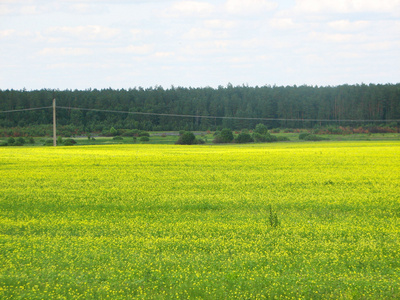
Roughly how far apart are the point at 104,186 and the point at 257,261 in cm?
1195

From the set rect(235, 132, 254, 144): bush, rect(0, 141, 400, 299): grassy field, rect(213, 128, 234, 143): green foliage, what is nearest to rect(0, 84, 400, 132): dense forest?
rect(235, 132, 254, 144): bush

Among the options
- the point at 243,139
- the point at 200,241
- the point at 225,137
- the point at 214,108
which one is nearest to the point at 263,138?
the point at 243,139

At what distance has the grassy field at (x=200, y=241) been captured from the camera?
762cm

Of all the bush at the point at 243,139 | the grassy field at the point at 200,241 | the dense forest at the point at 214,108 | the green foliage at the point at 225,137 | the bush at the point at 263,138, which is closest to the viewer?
the grassy field at the point at 200,241

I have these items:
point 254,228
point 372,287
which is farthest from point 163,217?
point 372,287

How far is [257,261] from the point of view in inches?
344

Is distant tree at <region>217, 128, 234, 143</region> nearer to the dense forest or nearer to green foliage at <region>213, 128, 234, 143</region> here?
green foliage at <region>213, 128, 234, 143</region>

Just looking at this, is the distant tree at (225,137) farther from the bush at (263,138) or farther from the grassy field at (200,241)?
Answer: the grassy field at (200,241)

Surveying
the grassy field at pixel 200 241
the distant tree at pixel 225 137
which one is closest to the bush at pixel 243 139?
the distant tree at pixel 225 137

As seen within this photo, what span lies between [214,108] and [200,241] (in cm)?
16625

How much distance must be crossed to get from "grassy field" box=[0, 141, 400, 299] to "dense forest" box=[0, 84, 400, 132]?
120877 millimetres

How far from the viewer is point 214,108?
175125 millimetres

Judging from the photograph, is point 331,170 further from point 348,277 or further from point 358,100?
point 358,100

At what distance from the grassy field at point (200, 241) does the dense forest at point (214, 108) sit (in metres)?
121
